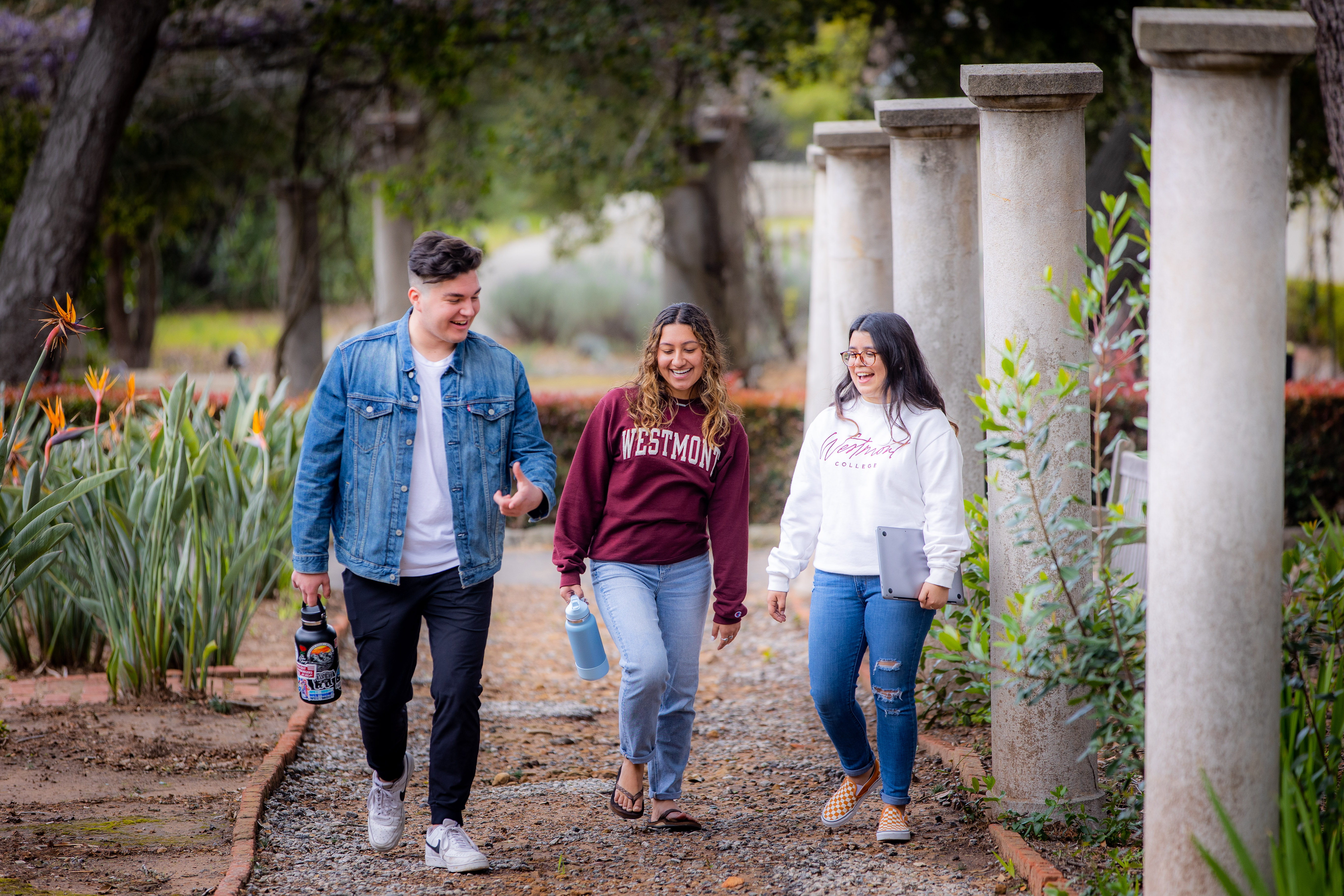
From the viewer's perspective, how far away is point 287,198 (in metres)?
14.7

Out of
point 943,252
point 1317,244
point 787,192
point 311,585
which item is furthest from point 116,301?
point 1317,244

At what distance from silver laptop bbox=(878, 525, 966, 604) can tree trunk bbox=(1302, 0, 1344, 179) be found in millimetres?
3259

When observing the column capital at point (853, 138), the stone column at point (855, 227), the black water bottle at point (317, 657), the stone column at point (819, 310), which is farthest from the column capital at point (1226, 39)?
the stone column at point (819, 310)

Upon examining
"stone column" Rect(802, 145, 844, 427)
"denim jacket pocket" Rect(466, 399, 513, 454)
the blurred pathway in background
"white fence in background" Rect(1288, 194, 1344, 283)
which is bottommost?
the blurred pathway in background

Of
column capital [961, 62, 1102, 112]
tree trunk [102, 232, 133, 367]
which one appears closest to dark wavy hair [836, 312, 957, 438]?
column capital [961, 62, 1102, 112]

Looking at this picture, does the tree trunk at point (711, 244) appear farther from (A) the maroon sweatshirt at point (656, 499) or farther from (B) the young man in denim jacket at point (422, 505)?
(B) the young man in denim jacket at point (422, 505)

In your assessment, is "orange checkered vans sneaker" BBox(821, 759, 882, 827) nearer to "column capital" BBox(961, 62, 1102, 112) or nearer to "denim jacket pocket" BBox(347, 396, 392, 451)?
"denim jacket pocket" BBox(347, 396, 392, 451)

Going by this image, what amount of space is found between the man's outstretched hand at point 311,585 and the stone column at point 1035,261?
192 cm

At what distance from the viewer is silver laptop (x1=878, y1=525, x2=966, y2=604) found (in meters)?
3.47

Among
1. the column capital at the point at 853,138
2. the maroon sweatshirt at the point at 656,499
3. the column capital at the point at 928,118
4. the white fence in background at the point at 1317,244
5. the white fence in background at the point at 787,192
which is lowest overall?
the maroon sweatshirt at the point at 656,499

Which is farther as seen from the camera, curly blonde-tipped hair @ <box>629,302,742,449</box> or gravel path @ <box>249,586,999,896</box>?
curly blonde-tipped hair @ <box>629,302,742,449</box>

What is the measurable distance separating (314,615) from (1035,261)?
2.28 metres

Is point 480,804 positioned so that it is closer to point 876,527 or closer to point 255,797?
point 255,797

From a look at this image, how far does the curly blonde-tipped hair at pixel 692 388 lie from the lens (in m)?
3.74
